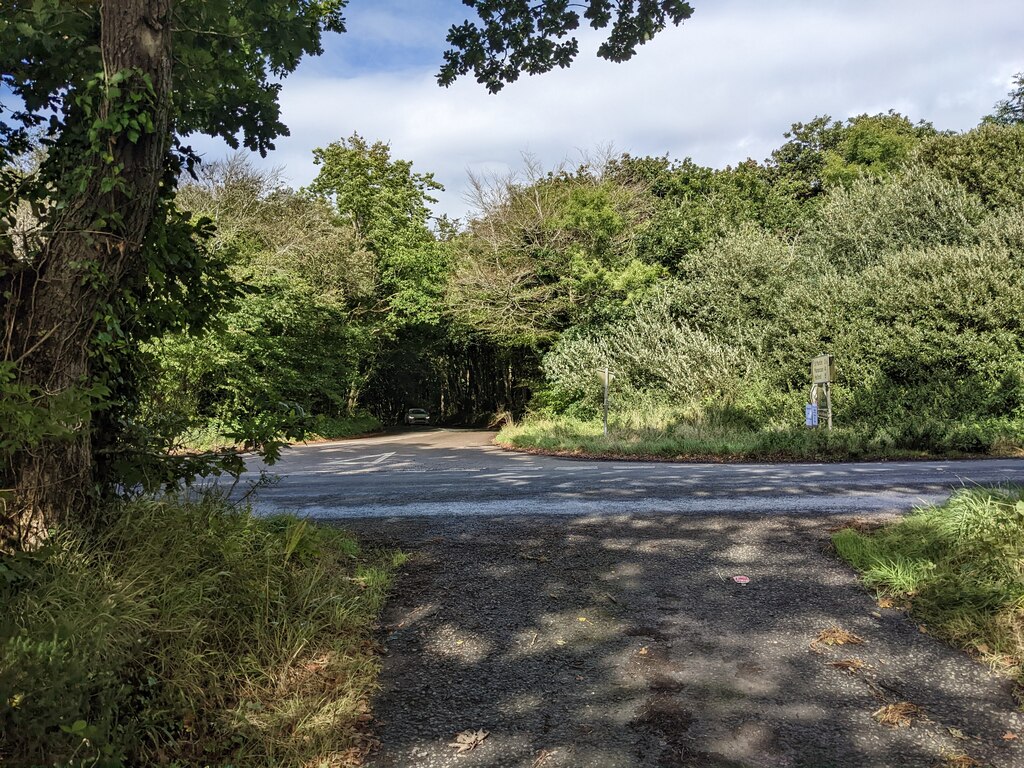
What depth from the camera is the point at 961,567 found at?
4.00 meters

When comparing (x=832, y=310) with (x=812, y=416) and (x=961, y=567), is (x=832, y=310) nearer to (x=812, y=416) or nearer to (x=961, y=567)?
(x=812, y=416)

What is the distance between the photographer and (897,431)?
46.9 feet

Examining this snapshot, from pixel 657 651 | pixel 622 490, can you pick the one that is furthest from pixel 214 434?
pixel 622 490

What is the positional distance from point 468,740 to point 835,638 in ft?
6.81

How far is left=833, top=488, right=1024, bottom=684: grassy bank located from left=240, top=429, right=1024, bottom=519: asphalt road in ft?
4.10

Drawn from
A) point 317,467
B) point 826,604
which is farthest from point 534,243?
point 826,604

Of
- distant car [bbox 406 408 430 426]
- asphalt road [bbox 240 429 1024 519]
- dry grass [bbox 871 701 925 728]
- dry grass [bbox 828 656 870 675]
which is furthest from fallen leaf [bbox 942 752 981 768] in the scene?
distant car [bbox 406 408 430 426]

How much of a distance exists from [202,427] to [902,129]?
47580 mm

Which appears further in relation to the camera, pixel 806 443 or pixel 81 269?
pixel 806 443

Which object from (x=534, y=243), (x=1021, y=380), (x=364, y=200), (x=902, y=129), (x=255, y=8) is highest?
(x=902, y=129)

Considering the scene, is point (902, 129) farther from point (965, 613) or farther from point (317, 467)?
point (965, 613)

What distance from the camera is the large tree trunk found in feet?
10.1

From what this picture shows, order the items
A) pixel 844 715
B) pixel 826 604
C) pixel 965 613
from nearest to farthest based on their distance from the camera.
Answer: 1. pixel 844 715
2. pixel 965 613
3. pixel 826 604

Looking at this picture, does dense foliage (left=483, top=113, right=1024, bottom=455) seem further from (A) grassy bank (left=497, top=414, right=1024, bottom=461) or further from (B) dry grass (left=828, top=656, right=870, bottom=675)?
(B) dry grass (left=828, top=656, right=870, bottom=675)
